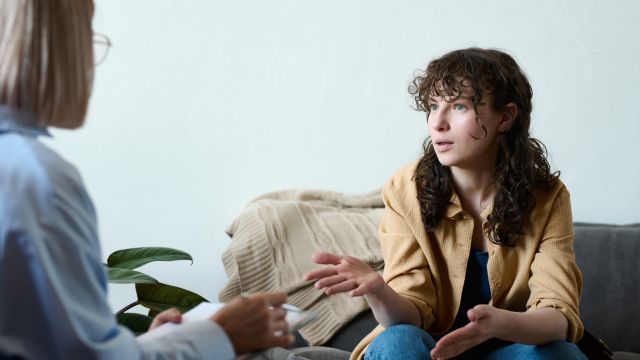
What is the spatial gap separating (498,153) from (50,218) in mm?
1186

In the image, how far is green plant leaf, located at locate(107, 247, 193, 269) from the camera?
6.90 ft

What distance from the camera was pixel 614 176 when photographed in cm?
274

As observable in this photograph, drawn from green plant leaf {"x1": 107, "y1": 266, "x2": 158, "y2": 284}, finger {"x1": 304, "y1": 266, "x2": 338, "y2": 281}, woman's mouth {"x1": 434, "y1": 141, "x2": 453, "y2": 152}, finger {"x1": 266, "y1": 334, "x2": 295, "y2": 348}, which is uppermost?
woman's mouth {"x1": 434, "y1": 141, "x2": 453, "y2": 152}

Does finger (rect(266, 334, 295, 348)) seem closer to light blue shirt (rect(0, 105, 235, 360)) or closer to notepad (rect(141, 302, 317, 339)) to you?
notepad (rect(141, 302, 317, 339))

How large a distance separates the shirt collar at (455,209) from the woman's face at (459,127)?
0.08m

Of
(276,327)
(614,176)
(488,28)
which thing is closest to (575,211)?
(614,176)

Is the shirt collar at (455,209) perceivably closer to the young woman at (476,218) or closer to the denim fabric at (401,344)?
the young woman at (476,218)

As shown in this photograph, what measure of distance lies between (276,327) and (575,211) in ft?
6.36

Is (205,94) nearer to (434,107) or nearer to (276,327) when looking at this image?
(434,107)

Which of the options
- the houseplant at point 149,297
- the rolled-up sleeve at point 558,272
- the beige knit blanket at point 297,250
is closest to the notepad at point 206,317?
the rolled-up sleeve at point 558,272

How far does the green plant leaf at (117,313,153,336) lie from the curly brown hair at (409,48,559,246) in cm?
77

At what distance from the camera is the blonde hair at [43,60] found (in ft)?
2.92

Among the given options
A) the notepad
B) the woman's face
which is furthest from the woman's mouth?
the notepad

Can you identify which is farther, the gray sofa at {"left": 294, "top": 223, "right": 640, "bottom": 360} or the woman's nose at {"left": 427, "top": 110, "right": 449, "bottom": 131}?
the gray sofa at {"left": 294, "top": 223, "right": 640, "bottom": 360}
